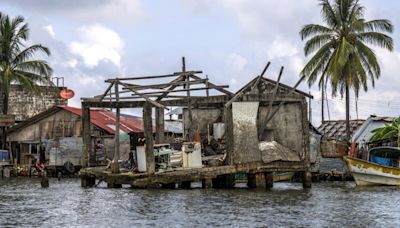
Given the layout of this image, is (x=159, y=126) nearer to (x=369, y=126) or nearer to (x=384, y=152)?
(x=384, y=152)

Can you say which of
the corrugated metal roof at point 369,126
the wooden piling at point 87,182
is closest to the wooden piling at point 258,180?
the wooden piling at point 87,182

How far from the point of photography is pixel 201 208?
25.8 meters

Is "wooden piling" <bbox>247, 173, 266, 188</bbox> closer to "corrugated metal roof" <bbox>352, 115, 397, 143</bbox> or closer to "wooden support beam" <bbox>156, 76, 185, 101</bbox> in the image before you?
"wooden support beam" <bbox>156, 76, 185, 101</bbox>

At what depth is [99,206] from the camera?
1069 inches

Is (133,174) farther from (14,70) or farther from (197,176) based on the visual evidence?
(14,70)

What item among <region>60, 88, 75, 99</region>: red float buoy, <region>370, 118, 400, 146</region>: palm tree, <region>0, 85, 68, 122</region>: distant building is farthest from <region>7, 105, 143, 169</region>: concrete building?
<region>370, 118, 400, 146</region>: palm tree

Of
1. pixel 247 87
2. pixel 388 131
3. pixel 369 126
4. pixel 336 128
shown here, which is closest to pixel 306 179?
pixel 247 87

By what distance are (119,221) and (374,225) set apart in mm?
7647

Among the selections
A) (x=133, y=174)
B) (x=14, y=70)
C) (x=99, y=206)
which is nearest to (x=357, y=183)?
(x=133, y=174)

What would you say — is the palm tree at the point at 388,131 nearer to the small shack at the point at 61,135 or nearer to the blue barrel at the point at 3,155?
the small shack at the point at 61,135

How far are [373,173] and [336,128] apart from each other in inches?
729

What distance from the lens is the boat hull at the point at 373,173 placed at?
36.8m

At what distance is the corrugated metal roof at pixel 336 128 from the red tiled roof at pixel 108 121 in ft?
45.4

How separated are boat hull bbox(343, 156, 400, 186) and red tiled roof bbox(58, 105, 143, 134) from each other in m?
21.0
